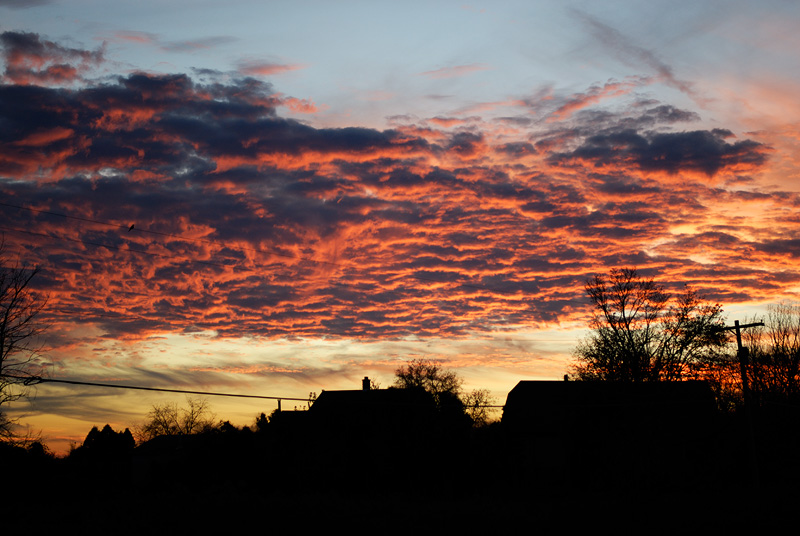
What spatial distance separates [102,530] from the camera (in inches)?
922

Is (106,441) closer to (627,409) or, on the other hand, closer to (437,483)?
(437,483)

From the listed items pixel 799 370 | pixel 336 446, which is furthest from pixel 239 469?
pixel 799 370

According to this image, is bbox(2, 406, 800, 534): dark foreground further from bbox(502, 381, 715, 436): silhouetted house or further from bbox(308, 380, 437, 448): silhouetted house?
bbox(502, 381, 715, 436): silhouetted house

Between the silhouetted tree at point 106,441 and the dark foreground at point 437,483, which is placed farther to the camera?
the silhouetted tree at point 106,441

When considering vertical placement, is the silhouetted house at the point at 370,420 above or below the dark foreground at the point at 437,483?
above

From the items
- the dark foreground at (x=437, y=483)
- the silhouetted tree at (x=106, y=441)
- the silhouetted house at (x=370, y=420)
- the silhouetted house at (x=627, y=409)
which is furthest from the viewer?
the silhouetted tree at (x=106, y=441)

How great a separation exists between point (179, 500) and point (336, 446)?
44.5ft

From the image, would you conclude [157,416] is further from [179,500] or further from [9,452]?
[179,500]

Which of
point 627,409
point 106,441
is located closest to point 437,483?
point 627,409

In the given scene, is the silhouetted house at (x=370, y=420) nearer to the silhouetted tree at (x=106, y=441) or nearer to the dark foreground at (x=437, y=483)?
the dark foreground at (x=437, y=483)

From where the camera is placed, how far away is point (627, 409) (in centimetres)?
4234

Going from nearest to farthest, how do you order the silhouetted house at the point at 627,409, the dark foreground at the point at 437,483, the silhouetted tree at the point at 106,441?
the dark foreground at the point at 437,483
the silhouetted house at the point at 627,409
the silhouetted tree at the point at 106,441

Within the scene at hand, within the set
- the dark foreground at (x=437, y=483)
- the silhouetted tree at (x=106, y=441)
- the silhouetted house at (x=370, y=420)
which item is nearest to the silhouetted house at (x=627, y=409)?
the dark foreground at (x=437, y=483)

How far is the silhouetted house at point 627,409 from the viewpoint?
41.7 meters
